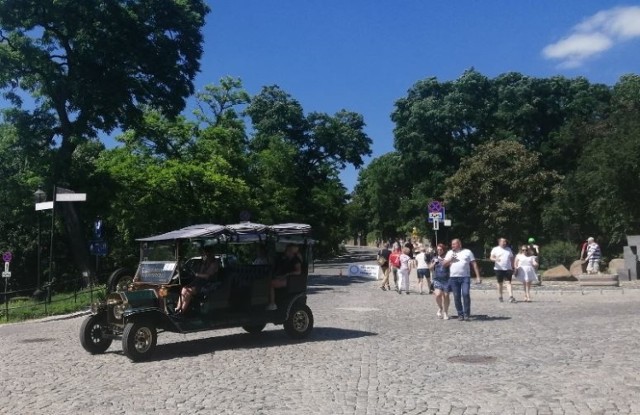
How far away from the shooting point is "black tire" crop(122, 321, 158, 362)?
→ 1137cm

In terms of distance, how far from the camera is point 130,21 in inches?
1203

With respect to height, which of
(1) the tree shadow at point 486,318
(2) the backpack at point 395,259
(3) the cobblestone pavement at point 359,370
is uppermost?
(2) the backpack at point 395,259

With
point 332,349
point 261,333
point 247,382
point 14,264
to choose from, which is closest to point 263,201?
point 14,264

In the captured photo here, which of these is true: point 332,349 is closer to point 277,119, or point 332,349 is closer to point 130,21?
point 130,21

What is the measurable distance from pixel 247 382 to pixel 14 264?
3949cm

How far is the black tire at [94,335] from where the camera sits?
12289 mm

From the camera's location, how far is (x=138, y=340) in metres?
11.6

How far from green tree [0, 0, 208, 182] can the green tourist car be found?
58.6ft

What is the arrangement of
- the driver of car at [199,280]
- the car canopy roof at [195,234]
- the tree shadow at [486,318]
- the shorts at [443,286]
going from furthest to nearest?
the shorts at [443,286]
the tree shadow at [486,318]
the car canopy roof at [195,234]
the driver of car at [199,280]

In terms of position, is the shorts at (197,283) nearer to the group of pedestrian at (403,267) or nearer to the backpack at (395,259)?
the group of pedestrian at (403,267)

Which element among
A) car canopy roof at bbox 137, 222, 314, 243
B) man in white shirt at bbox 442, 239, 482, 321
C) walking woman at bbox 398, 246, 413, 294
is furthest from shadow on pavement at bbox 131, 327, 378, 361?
walking woman at bbox 398, 246, 413, 294

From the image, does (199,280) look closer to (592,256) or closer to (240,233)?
(240,233)

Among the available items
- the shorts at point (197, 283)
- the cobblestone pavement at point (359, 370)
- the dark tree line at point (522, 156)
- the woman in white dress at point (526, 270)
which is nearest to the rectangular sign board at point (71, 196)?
the cobblestone pavement at point (359, 370)

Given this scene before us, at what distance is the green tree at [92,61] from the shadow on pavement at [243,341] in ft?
59.5
